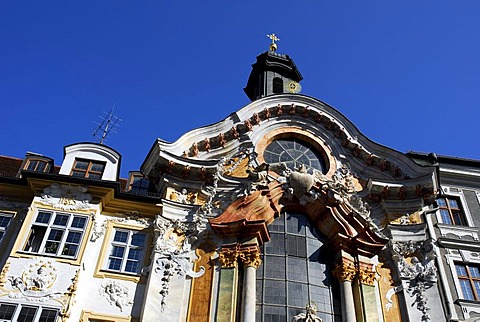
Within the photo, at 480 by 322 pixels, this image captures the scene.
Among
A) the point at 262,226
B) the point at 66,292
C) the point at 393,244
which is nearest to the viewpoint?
the point at 66,292

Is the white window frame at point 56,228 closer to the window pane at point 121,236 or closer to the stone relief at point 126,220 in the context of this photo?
the stone relief at point 126,220

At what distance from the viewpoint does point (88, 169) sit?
69.3ft

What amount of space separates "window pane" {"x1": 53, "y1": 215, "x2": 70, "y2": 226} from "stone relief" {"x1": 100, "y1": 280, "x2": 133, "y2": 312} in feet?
9.52

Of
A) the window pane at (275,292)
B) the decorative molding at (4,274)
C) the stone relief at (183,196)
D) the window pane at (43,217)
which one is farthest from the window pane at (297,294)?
the decorative molding at (4,274)

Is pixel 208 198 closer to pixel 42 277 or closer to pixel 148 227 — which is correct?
pixel 148 227

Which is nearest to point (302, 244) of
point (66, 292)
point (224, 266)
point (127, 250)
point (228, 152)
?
point (224, 266)

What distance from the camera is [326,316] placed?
18.2 m

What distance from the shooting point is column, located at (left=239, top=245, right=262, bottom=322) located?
675 inches

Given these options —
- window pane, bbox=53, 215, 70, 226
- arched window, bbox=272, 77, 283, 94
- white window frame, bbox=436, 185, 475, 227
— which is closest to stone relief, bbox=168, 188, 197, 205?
window pane, bbox=53, 215, 70, 226

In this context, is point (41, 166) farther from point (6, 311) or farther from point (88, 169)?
point (6, 311)

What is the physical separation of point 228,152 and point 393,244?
8.35 meters

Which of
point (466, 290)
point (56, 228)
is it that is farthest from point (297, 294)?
point (56, 228)

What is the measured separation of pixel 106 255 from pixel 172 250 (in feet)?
8.23

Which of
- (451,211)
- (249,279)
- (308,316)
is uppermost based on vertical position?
(451,211)
